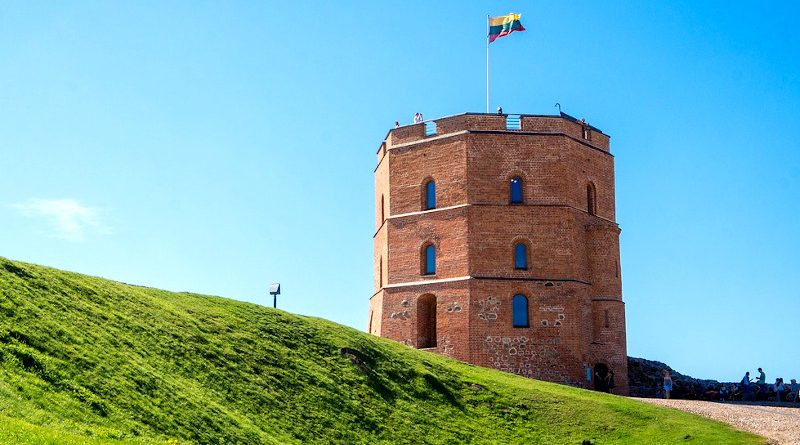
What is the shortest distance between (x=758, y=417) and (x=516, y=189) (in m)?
12.5

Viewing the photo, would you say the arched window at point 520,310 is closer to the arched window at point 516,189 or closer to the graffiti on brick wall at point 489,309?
the graffiti on brick wall at point 489,309

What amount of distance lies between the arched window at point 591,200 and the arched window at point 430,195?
19.5ft

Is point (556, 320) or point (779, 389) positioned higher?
point (556, 320)

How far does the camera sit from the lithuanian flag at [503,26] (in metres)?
37.2

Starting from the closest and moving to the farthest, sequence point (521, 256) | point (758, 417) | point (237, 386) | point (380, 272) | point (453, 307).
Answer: point (237, 386) → point (758, 417) → point (453, 307) → point (521, 256) → point (380, 272)

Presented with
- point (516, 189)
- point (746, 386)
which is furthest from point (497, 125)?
point (746, 386)

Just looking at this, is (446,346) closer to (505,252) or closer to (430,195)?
(505,252)

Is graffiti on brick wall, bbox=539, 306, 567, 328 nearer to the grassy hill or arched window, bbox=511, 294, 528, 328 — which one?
arched window, bbox=511, 294, 528, 328

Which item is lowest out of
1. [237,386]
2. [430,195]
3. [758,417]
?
[758,417]

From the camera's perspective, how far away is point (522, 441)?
79.0 feet

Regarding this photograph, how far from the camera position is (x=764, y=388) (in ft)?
117

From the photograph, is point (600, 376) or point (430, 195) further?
point (430, 195)

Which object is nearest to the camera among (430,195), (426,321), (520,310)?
(520,310)

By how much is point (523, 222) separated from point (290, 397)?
15832mm
